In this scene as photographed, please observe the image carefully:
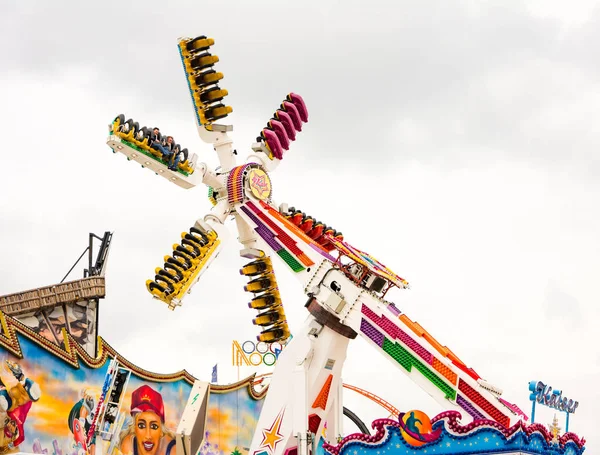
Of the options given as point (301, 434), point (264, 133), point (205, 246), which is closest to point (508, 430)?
point (301, 434)

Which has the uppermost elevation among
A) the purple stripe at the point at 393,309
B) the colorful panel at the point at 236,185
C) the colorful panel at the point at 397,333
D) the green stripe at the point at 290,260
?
the colorful panel at the point at 236,185

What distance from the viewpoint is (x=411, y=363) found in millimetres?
26562

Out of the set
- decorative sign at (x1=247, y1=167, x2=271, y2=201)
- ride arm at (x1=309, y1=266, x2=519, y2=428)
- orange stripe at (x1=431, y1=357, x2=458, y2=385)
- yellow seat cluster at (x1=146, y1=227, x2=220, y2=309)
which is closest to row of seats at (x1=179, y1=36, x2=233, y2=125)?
decorative sign at (x1=247, y1=167, x2=271, y2=201)

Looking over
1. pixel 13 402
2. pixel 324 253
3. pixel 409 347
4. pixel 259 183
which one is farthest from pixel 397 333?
pixel 13 402

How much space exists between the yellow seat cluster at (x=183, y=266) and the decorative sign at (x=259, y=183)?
1904 millimetres

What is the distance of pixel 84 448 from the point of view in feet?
99.6

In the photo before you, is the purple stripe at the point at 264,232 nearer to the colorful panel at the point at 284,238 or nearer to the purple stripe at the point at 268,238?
the purple stripe at the point at 268,238

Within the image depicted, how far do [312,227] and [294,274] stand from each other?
3.03 meters

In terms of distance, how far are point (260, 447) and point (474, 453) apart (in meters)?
6.56

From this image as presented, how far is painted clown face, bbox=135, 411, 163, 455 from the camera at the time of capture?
3262cm

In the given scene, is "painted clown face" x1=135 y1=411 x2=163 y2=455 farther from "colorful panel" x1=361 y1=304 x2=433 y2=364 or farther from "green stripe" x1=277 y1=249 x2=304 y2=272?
"colorful panel" x1=361 y1=304 x2=433 y2=364

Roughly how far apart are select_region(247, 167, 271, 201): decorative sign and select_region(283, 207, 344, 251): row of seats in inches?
34.1

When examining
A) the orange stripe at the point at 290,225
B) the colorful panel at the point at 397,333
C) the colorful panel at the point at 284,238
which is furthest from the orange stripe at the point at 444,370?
the orange stripe at the point at 290,225

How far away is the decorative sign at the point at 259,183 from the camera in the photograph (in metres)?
30.0
